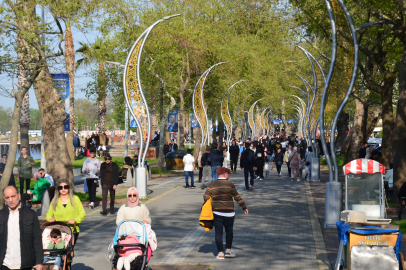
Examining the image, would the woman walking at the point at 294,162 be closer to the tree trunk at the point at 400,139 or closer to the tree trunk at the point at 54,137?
the tree trunk at the point at 400,139

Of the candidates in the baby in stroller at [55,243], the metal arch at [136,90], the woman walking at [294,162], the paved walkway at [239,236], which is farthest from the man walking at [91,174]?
the woman walking at [294,162]

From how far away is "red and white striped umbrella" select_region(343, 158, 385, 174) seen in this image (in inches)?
501

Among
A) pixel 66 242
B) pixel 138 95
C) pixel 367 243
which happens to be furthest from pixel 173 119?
pixel 367 243

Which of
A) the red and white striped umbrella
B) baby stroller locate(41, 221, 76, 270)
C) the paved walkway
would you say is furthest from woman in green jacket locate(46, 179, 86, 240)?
the red and white striped umbrella

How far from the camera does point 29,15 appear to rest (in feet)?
45.1

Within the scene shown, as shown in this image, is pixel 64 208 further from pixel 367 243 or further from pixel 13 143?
pixel 13 143

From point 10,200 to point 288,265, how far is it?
4.59m

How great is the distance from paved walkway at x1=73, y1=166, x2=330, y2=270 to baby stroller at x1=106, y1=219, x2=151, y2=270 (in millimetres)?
1406

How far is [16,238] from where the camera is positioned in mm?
5793

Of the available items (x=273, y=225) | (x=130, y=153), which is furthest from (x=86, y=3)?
(x=130, y=153)

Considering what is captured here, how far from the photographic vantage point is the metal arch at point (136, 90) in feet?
62.8

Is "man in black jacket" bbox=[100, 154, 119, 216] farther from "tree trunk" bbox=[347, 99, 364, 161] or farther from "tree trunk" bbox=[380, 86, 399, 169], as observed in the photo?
"tree trunk" bbox=[347, 99, 364, 161]

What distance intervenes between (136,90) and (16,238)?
46.1 ft

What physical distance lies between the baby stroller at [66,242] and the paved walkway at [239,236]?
1460 millimetres
